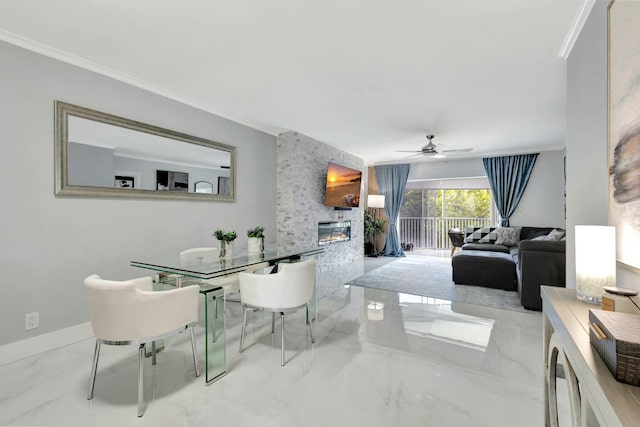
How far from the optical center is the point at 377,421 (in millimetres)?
1570

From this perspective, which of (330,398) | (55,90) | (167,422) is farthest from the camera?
(55,90)

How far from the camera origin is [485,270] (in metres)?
4.24

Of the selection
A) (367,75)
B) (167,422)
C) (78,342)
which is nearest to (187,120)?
(367,75)

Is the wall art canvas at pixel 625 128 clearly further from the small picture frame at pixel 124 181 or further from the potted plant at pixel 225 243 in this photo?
the small picture frame at pixel 124 181

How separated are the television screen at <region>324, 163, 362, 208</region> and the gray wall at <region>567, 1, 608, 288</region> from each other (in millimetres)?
3713

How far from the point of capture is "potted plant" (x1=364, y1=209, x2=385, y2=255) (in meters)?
7.61

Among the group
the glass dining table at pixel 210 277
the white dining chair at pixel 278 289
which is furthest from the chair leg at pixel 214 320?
the white dining chair at pixel 278 289

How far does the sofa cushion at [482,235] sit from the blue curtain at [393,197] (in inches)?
66.2

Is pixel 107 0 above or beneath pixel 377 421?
above

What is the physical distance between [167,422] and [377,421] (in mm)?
1142

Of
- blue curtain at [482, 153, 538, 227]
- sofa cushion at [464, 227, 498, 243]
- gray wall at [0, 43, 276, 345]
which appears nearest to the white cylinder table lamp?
gray wall at [0, 43, 276, 345]

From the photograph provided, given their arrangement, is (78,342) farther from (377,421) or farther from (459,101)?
(459,101)

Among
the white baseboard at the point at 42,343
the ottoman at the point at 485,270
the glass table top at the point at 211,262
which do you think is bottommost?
the white baseboard at the point at 42,343

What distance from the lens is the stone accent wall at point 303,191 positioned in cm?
472
